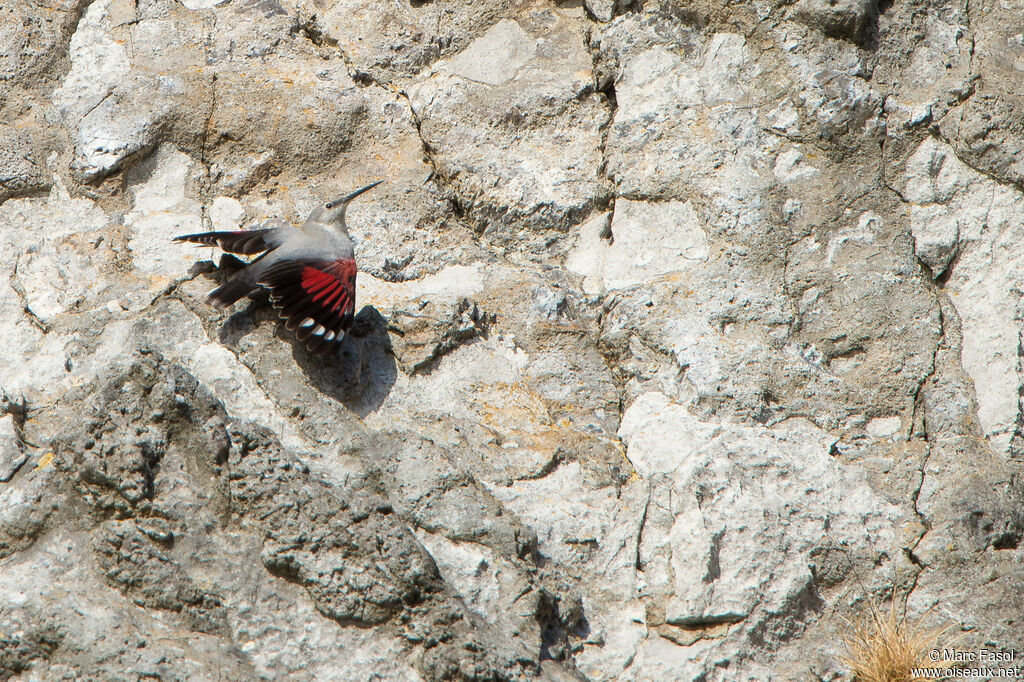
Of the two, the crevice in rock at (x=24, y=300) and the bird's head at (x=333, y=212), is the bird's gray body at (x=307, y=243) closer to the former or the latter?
the bird's head at (x=333, y=212)

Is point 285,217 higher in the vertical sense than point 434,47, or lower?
lower

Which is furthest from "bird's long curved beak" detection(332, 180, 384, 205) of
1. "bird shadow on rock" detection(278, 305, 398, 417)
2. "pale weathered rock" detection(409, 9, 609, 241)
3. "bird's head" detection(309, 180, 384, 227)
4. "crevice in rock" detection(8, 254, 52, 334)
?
"crevice in rock" detection(8, 254, 52, 334)

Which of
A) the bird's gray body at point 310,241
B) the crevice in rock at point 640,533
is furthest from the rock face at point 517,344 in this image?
the bird's gray body at point 310,241

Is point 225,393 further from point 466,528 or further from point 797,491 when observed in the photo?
point 797,491

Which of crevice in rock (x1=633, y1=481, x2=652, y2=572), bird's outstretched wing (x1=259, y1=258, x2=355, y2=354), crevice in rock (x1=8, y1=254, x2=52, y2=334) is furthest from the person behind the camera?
crevice in rock (x1=8, y1=254, x2=52, y2=334)

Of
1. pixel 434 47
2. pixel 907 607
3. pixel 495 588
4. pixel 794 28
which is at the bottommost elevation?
pixel 495 588

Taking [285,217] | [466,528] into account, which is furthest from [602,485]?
[285,217]

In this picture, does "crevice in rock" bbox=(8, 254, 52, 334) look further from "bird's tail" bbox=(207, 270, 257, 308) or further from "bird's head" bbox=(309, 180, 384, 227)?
"bird's head" bbox=(309, 180, 384, 227)
